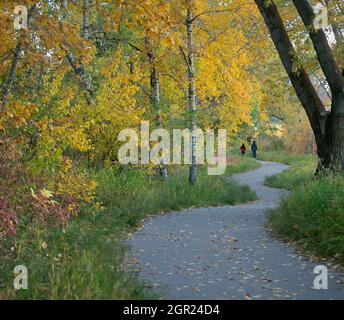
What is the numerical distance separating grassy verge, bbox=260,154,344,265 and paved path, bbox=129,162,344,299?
345 mm

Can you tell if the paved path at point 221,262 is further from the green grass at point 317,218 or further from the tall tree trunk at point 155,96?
the tall tree trunk at point 155,96

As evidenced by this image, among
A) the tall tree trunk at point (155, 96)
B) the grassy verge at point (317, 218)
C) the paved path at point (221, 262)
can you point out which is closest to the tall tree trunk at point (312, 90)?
the grassy verge at point (317, 218)

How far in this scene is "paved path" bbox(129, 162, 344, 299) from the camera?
6.16m

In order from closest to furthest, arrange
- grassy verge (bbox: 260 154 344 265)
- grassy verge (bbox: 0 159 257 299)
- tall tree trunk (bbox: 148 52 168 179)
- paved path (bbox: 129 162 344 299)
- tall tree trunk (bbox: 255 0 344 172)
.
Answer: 1. grassy verge (bbox: 0 159 257 299)
2. paved path (bbox: 129 162 344 299)
3. grassy verge (bbox: 260 154 344 265)
4. tall tree trunk (bbox: 255 0 344 172)
5. tall tree trunk (bbox: 148 52 168 179)

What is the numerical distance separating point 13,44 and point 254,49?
10.3 metres

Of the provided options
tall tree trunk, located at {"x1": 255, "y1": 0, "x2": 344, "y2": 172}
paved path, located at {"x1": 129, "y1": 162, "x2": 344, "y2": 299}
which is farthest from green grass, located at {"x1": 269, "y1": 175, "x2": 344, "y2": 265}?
tall tree trunk, located at {"x1": 255, "y1": 0, "x2": 344, "y2": 172}

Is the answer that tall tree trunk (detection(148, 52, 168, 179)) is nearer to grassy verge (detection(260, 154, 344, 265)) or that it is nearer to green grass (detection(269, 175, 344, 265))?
grassy verge (detection(260, 154, 344, 265))

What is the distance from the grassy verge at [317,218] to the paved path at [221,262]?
13.6 inches

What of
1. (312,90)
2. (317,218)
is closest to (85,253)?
(317,218)

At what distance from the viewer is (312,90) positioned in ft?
41.0

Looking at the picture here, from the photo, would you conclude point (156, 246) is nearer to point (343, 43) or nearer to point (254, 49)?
point (343, 43)

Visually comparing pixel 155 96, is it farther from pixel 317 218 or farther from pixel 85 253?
pixel 85 253
